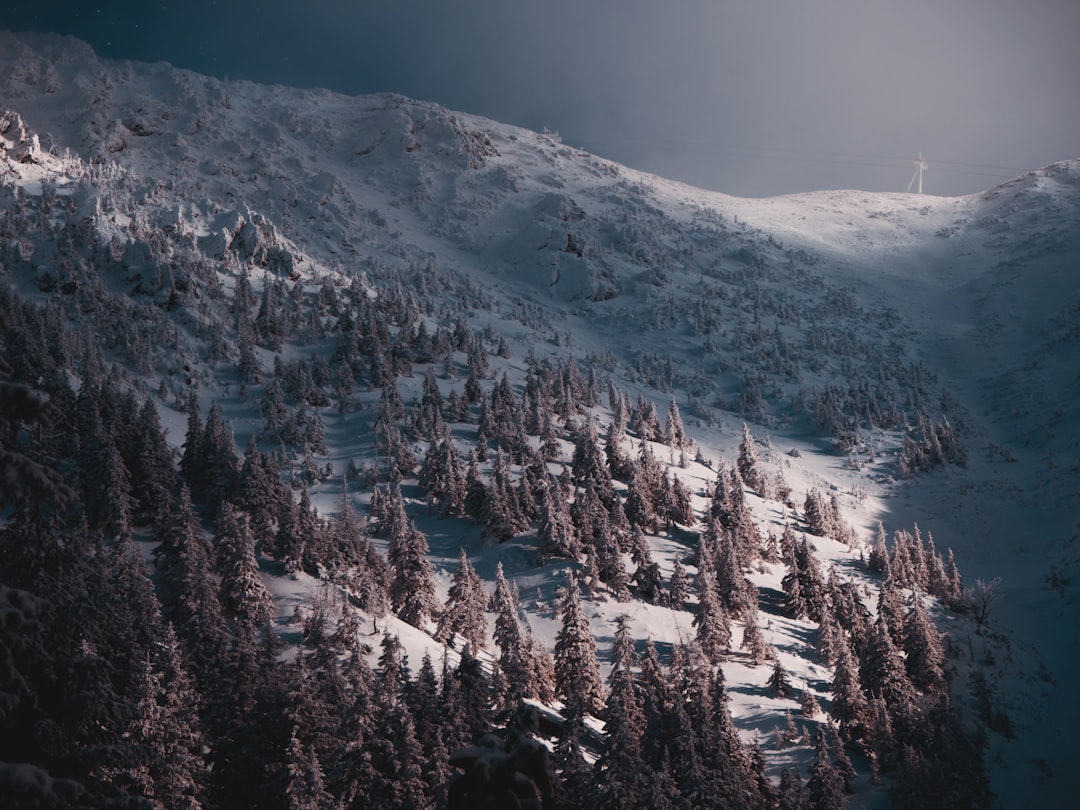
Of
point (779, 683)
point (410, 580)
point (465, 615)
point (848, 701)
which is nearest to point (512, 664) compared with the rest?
point (465, 615)

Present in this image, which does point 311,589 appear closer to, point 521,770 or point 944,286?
point 521,770

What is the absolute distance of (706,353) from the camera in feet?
504

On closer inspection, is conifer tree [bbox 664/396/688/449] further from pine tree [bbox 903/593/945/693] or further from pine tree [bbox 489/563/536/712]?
pine tree [bbox 489/563/536/712]

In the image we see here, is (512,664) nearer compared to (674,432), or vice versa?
(512,664)

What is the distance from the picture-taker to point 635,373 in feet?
463

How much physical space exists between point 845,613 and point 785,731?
16.8 metres

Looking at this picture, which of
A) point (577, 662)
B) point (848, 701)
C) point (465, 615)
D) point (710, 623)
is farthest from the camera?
point (710, 623)

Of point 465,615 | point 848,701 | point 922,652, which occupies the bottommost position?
point 848,701

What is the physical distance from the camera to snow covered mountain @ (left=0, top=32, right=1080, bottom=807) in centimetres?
6312

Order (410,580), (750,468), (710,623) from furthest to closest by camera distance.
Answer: (750,468) < (410,580) < (710,623)

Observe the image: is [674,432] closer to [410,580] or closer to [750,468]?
[750,468]

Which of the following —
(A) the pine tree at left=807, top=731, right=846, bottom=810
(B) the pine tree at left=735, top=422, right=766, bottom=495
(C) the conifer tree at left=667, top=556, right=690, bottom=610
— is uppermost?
(B) the pine tree at left=735, top=422, right=766, bottom=495

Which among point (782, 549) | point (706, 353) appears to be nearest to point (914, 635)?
point (782, 549)

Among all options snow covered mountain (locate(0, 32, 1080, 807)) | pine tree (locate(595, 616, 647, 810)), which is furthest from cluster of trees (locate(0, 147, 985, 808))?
snow covered mountain (locate(0, 32, 1080, 807))
